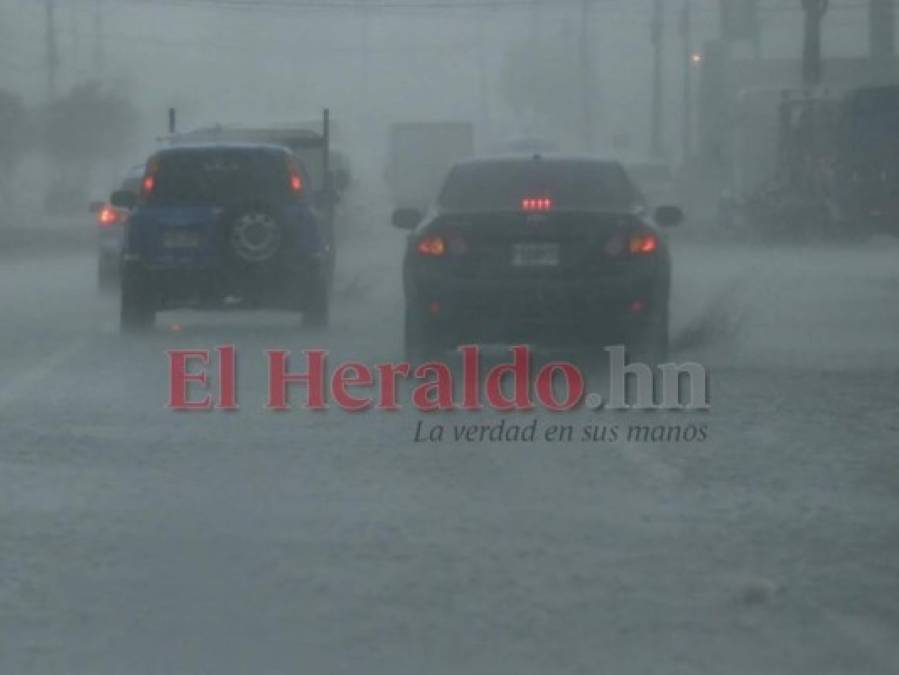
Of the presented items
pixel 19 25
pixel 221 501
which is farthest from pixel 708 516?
pixel 19 25

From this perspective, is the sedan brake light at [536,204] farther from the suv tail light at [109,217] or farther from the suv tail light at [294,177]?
the suv tail light at [109,217]

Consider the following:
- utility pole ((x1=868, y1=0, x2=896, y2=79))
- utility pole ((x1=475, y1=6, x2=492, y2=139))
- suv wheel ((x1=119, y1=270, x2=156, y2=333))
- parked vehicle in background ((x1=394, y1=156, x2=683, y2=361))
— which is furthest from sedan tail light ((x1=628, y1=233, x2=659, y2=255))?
utility pole ((x1=475, y1=6, x2=492, y2=139))

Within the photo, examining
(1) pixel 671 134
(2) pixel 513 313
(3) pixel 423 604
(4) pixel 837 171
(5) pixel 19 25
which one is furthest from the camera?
(5) pixel 19 25

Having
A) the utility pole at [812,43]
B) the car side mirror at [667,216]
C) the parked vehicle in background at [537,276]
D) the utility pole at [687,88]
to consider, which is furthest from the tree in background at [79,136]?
the parked vehicle in background at [537,276]

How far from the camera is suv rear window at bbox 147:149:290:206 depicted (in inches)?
850

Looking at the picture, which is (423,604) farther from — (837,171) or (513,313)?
(837,171)

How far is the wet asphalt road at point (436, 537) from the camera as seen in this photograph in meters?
8.02

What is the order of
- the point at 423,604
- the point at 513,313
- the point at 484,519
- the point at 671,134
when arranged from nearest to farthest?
the point at 423,604 → the point at 484,519 → the point at 513,313 → the point at 671,134

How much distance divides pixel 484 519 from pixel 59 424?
430 cm

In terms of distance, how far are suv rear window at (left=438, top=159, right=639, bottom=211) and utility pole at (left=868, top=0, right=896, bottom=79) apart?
39.9m

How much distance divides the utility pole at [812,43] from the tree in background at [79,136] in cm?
2745

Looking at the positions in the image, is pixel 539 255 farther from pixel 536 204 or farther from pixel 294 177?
pixel 294 177

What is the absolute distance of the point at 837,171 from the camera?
45219 mm

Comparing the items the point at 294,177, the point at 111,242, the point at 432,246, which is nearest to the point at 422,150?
the point at 111,242
